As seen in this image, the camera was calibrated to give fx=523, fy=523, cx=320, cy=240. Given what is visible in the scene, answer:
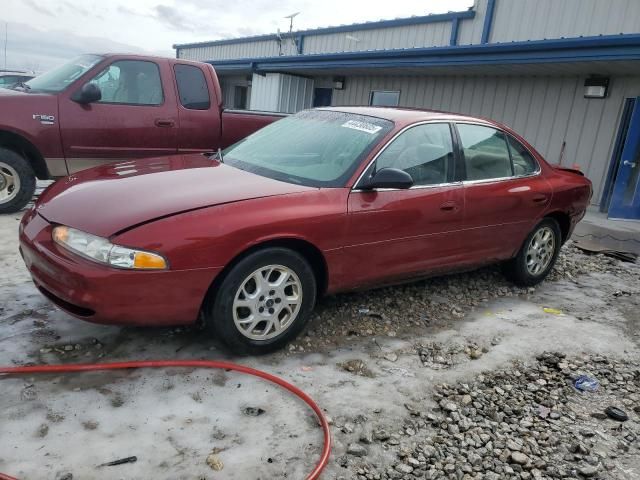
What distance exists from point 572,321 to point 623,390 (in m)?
1.10

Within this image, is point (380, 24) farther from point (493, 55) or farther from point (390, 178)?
point (390, 178)

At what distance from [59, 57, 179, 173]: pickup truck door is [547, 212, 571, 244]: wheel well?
448 centimetres

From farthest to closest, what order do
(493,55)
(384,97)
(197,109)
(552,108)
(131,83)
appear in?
(384,97) < (552,108) < (493,55) < (197,109) < (131,83)

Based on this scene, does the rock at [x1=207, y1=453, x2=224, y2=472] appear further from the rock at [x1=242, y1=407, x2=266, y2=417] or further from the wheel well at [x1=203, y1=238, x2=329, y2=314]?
the wheel well at [x1=203, y1=238, x2=329, y2=314]

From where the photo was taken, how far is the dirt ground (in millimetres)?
2404

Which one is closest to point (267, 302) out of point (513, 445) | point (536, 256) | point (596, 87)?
point (513, 445)

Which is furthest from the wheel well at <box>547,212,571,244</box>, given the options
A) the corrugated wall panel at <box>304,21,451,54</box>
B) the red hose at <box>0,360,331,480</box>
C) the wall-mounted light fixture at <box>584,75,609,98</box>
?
the corrugated wall panel at <box>304,21,451,54</box>

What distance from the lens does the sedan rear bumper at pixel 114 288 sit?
2762 mm

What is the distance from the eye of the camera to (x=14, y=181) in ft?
19.0

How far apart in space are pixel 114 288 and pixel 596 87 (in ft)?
28.6

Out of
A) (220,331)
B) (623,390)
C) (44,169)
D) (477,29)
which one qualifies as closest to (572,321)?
(623,390)

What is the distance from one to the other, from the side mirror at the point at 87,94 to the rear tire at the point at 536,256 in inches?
188

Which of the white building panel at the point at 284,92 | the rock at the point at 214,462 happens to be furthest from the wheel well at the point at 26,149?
the white building panel at the point at 284,92

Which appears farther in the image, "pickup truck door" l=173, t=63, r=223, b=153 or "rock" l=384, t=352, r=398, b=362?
"pickup truck door" l=173, t=63, r=223, b=153
